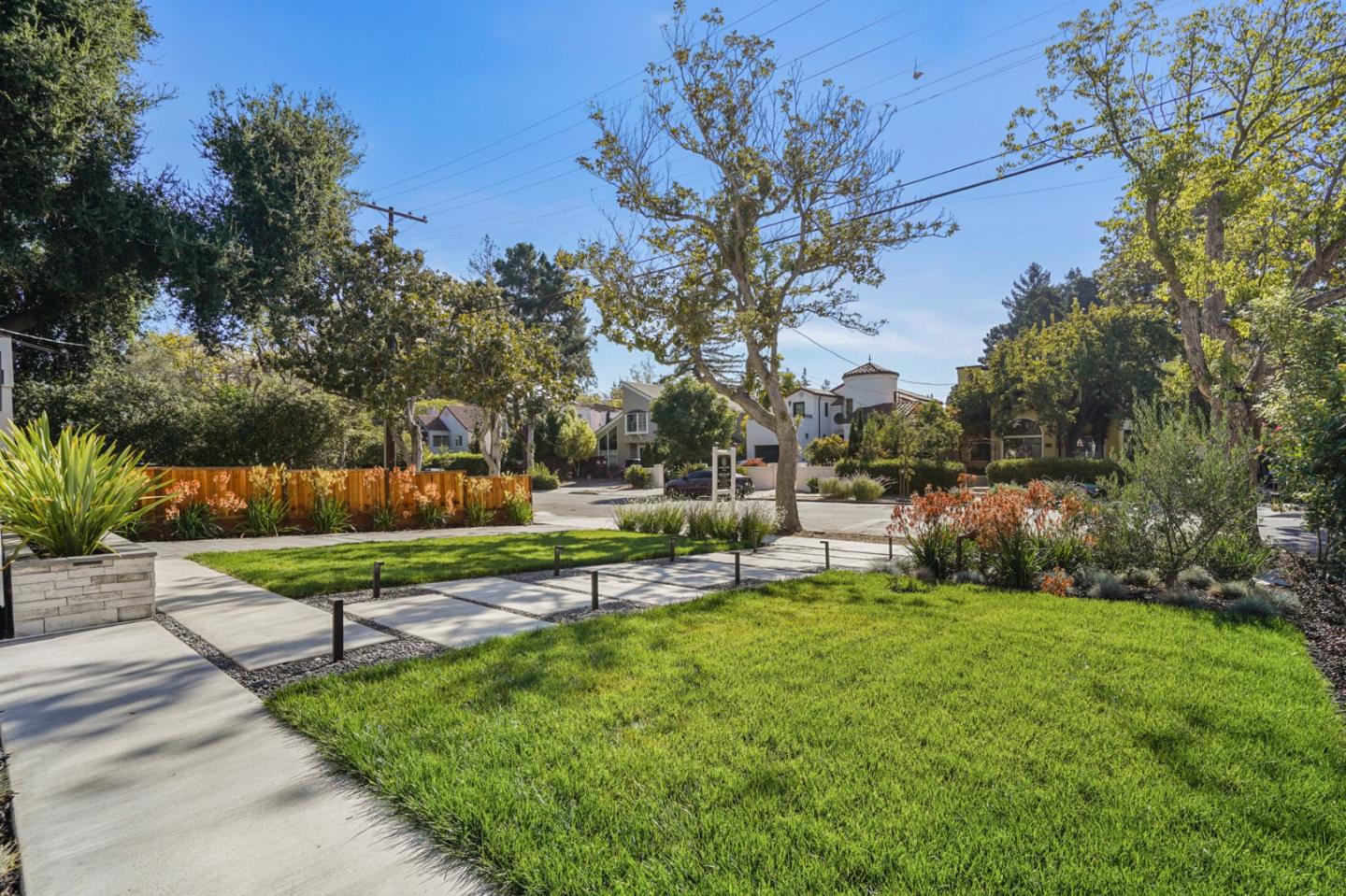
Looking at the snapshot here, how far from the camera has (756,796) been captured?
251cm

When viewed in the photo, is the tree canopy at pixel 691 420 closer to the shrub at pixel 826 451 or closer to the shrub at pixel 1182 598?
the shrub at pixel 826 451

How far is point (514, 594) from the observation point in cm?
670

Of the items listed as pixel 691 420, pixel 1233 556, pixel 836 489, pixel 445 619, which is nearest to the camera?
pixel 445 619

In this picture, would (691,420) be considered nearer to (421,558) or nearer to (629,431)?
(629,431)

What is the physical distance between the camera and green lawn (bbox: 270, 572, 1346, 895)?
2.12 metres

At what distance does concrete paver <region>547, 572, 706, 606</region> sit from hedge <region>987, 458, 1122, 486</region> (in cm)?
2318

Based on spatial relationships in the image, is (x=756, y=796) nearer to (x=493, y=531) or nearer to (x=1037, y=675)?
(x=1037, y=675)

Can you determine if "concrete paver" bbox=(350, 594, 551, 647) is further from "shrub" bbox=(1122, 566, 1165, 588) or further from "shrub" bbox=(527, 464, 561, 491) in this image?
"shrub" bbox=(527, 464, 561, 491)

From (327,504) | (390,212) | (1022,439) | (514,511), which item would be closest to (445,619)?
(327,504)

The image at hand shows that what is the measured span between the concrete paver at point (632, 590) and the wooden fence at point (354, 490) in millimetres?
7417

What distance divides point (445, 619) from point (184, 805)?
3052 mm

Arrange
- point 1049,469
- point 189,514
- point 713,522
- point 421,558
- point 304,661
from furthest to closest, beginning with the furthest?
point 1049,469 → point 713,522 → point 189,514 → point 421,558 → point 304,661

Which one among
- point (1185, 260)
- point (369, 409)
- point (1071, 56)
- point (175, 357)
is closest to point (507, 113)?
point (369, 409)

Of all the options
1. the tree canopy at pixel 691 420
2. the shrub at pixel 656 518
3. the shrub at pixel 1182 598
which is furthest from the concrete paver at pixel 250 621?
the tree canopy at pixel 691 420
